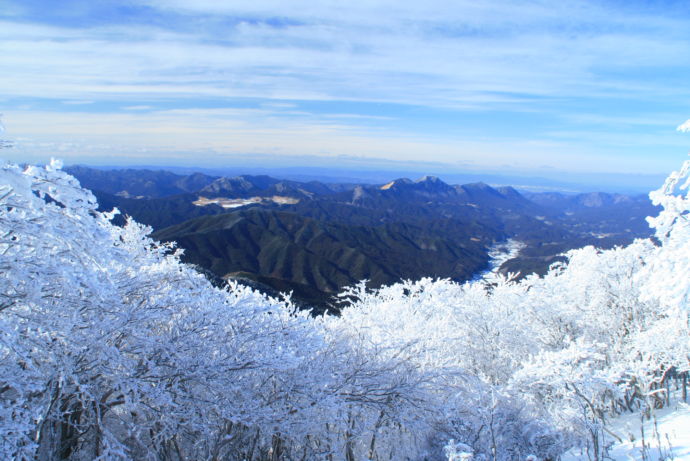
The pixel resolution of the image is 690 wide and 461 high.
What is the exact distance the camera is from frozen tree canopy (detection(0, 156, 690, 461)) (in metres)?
6.79

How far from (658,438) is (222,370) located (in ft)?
30.6

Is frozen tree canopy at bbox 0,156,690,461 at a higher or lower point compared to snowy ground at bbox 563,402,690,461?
higher

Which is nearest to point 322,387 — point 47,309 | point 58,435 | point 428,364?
point 428,364

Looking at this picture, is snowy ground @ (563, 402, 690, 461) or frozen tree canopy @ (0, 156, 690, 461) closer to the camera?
frozen tree canopy @ (0, 156, 690, 461)

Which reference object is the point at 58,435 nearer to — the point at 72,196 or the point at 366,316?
the point at 72,196

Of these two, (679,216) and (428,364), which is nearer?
(679,216)

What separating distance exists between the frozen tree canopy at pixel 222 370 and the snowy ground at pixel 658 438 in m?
0.59

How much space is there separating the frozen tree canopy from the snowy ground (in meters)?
0.59

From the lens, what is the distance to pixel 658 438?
26.6 ft

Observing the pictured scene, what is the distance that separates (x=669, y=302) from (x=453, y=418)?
254 inches

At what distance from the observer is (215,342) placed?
9992 millimetres

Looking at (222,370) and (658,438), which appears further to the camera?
(222,370)

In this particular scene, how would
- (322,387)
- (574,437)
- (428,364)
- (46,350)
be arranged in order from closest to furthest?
1. (46,350)
2. (322,387)
3. (574,437)
4. (428,364)

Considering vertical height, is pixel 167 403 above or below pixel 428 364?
above
